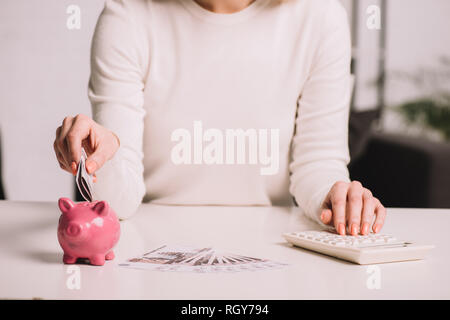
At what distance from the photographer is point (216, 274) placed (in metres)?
0.53

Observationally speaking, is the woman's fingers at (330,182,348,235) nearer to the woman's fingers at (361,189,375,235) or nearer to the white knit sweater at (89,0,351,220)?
the woman's fingers at (361,189,375,235)

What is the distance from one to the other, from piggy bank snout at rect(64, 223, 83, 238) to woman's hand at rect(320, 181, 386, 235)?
1.12ft

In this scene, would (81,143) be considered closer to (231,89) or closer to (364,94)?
(231,89)

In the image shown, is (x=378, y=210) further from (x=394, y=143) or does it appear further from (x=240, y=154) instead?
(x=394, y=143)

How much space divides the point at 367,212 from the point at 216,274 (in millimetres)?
284

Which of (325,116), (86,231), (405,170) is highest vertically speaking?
(325,116)

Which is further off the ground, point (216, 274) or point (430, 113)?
point (430, 113)

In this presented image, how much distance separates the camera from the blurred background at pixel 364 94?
1877mm

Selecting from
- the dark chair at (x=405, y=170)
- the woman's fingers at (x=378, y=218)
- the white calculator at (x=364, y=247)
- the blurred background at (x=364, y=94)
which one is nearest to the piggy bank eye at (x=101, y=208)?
the white calculator at (x=364, y=247)

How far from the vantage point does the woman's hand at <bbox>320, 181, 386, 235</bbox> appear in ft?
2.31

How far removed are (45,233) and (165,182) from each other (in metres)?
0.43

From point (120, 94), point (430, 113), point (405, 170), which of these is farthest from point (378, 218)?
point (430, 113)

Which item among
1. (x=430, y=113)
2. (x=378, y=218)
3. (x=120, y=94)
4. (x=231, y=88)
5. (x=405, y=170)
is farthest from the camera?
(x=430, y=113)

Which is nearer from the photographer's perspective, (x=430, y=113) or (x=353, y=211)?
(x=353, y=211)
